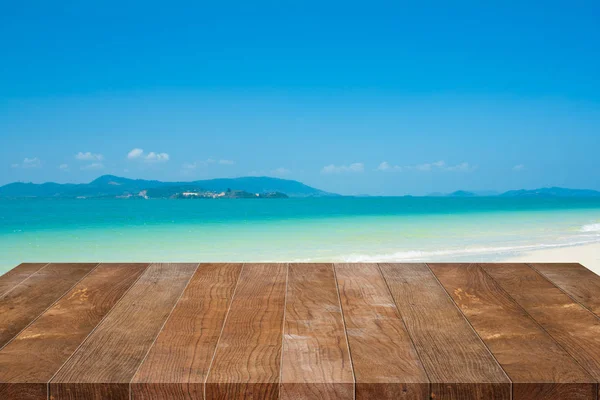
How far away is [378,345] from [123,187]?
147ft

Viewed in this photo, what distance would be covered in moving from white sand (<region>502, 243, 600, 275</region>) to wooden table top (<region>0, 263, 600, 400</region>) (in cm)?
508

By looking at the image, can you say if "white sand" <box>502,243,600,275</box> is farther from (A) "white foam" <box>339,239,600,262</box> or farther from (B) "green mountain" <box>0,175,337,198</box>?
(B) "green mountain" <box>0,175,337,198</box>

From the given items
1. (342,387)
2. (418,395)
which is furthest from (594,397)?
(342,387)

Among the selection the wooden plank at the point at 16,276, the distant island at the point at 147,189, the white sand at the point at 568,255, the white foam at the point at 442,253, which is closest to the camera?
the wooden plank at the point at 16,276

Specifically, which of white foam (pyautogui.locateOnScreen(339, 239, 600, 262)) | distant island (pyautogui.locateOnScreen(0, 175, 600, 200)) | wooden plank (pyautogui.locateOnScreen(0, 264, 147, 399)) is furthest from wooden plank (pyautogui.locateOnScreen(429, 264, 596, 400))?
distant island (pyautogui.locateOnScreen(0, 175, 600, 200))

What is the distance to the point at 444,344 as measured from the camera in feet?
4.27

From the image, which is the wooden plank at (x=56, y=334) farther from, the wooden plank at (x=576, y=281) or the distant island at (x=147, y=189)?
the distant island at (x=147, y=189)

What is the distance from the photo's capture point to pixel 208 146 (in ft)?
135

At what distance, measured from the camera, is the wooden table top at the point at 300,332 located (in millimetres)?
1094

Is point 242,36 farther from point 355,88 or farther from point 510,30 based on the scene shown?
point 510,30

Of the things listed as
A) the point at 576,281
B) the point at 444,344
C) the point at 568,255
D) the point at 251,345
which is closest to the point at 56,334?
the point at 251,345

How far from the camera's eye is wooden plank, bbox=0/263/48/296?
1862mm

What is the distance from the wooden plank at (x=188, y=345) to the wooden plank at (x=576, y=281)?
1.07 m

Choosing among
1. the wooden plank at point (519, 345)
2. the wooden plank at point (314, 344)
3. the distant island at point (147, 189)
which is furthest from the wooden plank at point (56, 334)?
the distant island at point (147, 189)
